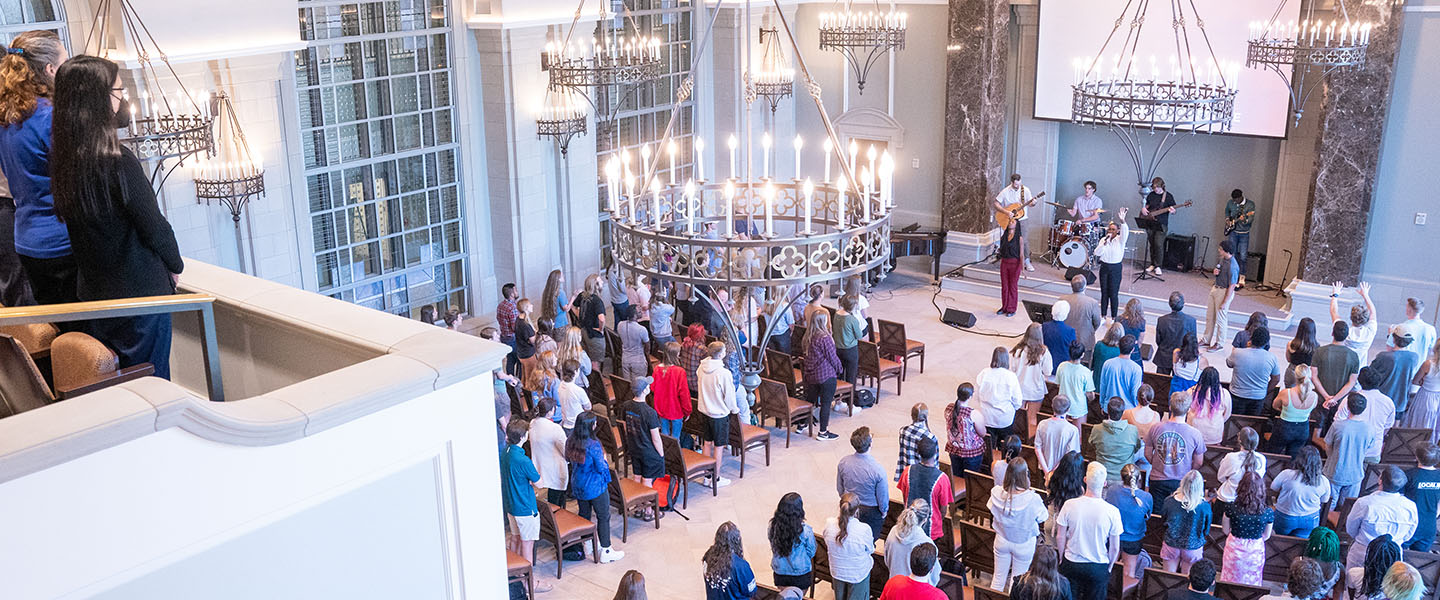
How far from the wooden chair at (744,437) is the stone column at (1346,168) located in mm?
7653

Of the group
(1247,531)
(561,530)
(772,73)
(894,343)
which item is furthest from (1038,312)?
(561,530)

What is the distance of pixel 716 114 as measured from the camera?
17.3m

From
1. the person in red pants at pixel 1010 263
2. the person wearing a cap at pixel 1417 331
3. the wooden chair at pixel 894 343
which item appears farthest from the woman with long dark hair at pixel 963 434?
the person in red pants at pixel 1010 263

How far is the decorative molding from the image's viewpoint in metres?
17.5

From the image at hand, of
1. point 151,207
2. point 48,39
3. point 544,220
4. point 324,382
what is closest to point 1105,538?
point 324,382

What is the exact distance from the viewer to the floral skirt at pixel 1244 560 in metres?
7.62

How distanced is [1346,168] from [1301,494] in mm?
7128

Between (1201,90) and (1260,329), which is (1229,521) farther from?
(1201,90)

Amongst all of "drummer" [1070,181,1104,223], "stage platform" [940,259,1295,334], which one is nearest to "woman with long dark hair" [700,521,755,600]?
"stage platform" [940,259,1295,334]

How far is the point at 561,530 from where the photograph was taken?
8.52 m

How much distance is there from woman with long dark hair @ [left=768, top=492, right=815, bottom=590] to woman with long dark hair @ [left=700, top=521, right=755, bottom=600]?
340mm

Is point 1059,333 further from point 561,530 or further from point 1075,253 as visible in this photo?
point 1075,253

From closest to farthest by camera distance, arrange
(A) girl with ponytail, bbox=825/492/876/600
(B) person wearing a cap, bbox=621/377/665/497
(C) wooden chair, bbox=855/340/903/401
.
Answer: (A) girl with ponytail, bbox=825/492/876/600, (B) person wearing a cap, bbox=621/377/665/497, (C) wooden chair, bbox=855/340/903/401

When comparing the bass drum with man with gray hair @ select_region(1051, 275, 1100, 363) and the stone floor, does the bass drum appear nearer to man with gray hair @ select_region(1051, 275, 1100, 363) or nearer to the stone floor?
the stone floor
